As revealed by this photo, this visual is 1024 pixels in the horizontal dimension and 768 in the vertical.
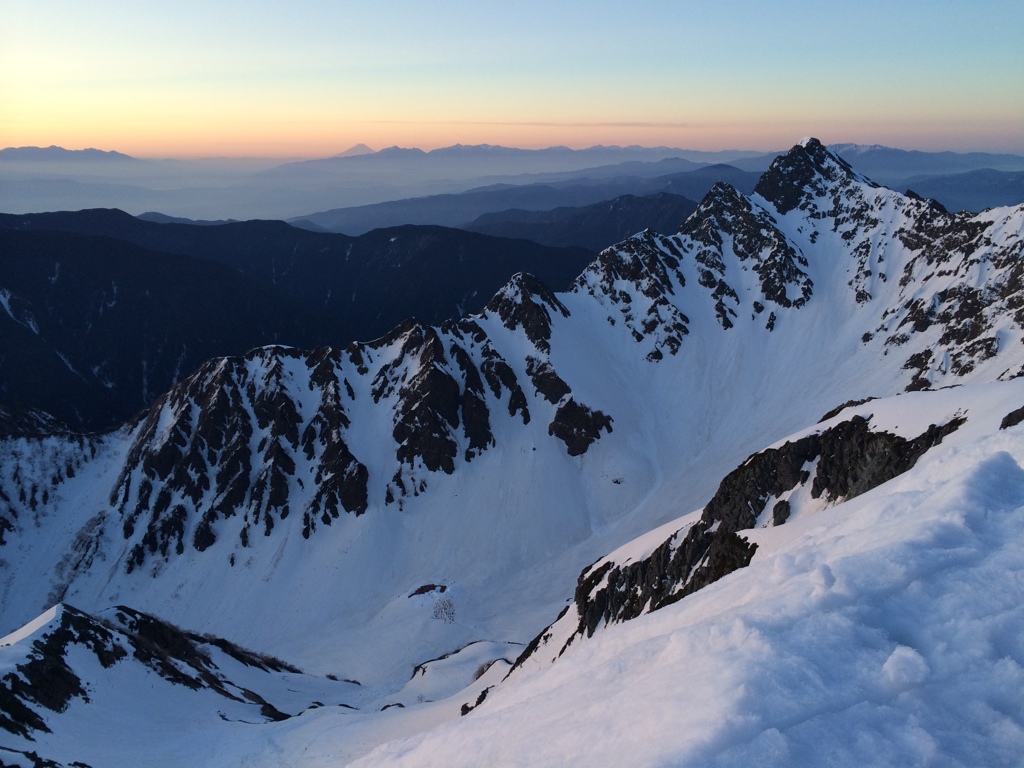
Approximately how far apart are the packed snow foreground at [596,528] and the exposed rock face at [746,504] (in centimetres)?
27

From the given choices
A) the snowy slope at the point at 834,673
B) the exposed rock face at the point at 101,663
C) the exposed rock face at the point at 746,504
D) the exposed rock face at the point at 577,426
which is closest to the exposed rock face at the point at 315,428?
the exposed rock face at the point at 577,426

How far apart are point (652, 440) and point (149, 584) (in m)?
101

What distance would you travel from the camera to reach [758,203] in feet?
602

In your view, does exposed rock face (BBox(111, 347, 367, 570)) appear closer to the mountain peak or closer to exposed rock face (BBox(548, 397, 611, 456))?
exposed rock face (BBox(548, 397, 611, 456))

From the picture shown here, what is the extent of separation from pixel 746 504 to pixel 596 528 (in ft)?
237

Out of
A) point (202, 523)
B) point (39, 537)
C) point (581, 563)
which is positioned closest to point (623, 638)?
point (581, 563)

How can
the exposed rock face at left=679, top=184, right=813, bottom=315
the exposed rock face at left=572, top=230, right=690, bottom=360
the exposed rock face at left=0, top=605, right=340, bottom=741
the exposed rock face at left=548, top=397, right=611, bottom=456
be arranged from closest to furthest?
the exposed rock face at left=0, top=605, right=340, bottom=741
the exposed rock face at left=548, top=397, right=611, bottom=456
the exposed rock face at left=572, top=230, right=690, bottom=360
the exposed rock face at left=679, top=184, right=813, bottom=315

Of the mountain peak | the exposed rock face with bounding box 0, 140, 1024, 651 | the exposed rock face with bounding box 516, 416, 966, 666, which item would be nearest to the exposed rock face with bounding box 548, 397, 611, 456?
the exposed rock face with bounding box 0, 140, 1024, 651

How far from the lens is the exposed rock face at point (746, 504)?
35281 millimetres

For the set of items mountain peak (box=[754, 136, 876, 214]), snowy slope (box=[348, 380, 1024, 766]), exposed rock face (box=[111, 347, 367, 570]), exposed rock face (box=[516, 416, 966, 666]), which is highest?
mountain peak (box=[754, 136, 876, 214])

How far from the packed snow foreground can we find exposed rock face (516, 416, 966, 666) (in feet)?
0.87

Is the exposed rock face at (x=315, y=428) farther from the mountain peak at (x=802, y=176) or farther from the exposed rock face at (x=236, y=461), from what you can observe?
the mountain peak at (x=802, y=176)

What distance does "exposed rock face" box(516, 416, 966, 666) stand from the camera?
3528cm

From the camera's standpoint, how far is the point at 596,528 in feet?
370
